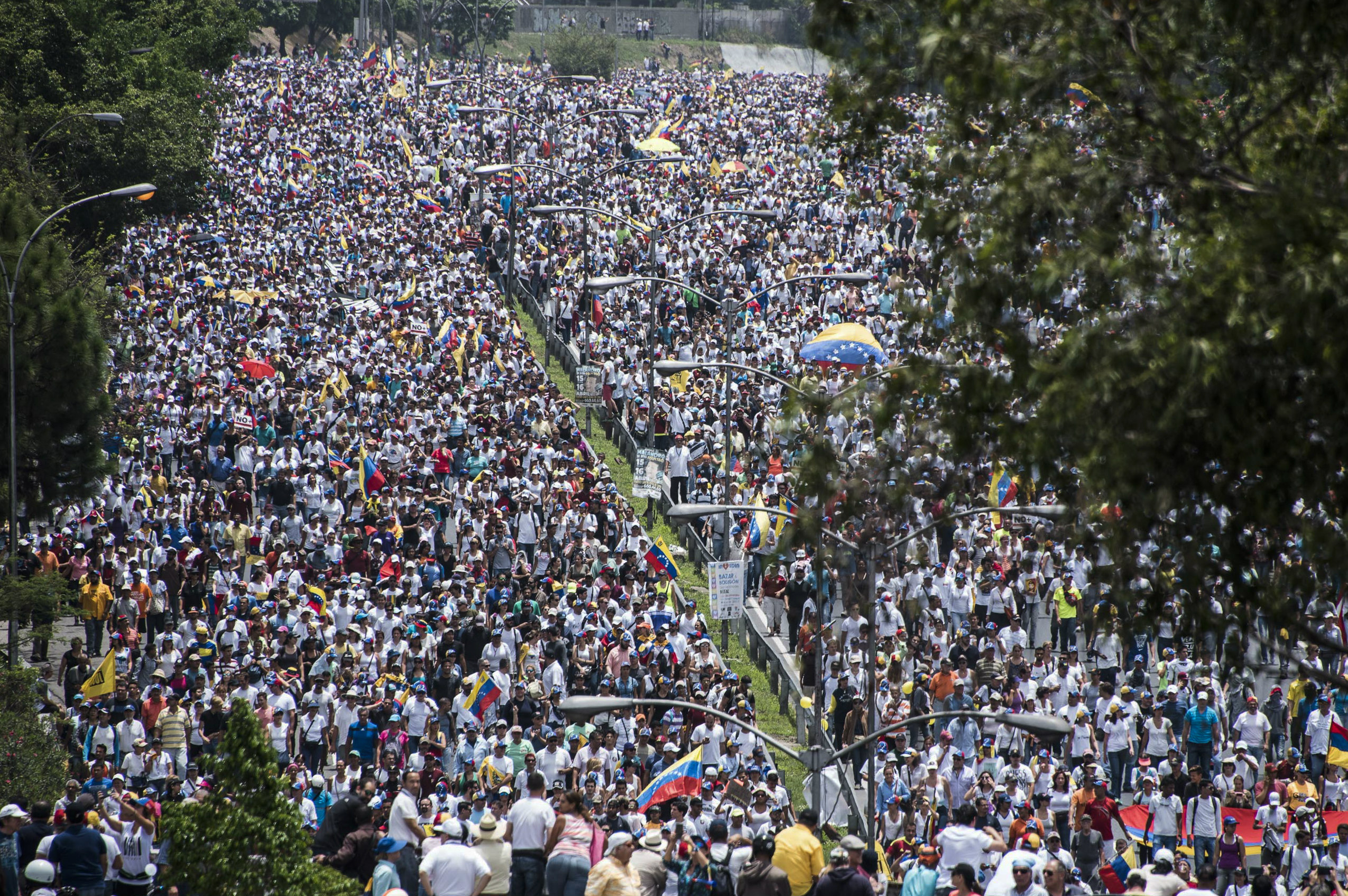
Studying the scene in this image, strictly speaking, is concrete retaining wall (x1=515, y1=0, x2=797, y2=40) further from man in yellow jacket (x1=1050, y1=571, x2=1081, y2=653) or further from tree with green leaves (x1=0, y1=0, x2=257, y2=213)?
man in yellow jacket (x1=1050, y1=571, x2=1081, y2=653)

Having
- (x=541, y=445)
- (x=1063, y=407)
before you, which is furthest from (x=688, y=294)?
(x=1063, y=407)

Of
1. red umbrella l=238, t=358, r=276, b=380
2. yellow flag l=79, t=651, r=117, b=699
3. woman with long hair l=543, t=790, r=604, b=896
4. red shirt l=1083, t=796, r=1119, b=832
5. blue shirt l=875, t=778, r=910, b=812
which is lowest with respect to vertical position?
red umbrella l=238, t=358, r=276, b=380

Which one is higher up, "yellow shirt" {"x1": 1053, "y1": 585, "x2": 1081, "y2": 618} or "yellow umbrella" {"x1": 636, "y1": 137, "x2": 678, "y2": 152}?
"yellow shirt" {"x1": 1053, "y1": 585, "x2": 1081, "y2": 618}

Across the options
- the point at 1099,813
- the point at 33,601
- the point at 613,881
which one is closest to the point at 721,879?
the point at 613,881

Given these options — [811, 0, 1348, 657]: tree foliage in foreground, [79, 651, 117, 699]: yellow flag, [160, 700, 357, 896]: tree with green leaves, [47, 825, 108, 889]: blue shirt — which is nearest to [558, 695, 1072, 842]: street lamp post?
[160, 700, 357, 896]: tree with green leaves

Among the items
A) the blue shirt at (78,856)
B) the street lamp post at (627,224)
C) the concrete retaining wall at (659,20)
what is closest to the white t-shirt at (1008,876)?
the blue shirt at (78,856)

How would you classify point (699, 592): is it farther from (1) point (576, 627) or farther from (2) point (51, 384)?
(2) point (51, 384)

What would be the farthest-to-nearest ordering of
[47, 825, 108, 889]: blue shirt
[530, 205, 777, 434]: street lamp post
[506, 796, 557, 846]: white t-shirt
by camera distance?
1. [530, 205, 777, 434]: street lamp post
2. [47, 825, 108, 889]: blue shirt
3. [506, 796, 557, 846]: white t-shirt
